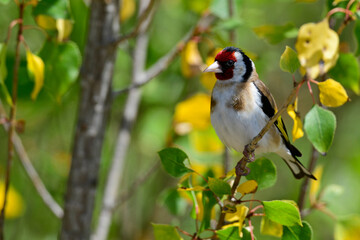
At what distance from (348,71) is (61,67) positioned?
2.90ft

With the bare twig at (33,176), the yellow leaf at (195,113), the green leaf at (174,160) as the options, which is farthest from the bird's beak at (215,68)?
the bare twig at (33,176)

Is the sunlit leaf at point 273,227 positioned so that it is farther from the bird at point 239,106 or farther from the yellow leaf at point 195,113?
the yellow leaf at point 195,113

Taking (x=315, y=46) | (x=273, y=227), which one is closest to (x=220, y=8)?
(x=273, y=227)

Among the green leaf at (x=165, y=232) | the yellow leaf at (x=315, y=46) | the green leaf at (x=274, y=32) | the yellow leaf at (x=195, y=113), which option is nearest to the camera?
the yellow leaf at (x=315, y=46)

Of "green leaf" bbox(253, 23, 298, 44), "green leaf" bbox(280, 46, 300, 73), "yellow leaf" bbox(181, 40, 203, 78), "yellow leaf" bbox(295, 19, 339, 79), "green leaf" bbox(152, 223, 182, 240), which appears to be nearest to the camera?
"yellow leaf" bbox(295, 19, 339, 79)

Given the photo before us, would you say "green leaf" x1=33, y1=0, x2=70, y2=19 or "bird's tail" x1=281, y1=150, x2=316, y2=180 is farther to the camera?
"bird's tail" x1=281, y1=150, x2=316, y2=180

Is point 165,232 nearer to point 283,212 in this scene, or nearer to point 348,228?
point 283,212

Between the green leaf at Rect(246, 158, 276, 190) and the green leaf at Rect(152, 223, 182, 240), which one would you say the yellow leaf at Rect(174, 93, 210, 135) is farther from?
the green leaf at Rect(152, 223, 182, 240)

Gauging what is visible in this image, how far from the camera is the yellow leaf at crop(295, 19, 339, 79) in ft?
3.42

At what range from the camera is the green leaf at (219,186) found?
1325 millimetres

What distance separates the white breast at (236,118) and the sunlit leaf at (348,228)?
40 cm

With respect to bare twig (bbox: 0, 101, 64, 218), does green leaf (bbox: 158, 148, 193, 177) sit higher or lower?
higher

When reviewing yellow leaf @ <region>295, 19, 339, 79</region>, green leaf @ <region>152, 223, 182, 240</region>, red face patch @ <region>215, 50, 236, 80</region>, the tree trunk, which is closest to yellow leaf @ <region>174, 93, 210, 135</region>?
the tree trunk

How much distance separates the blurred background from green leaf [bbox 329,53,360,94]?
64cm
